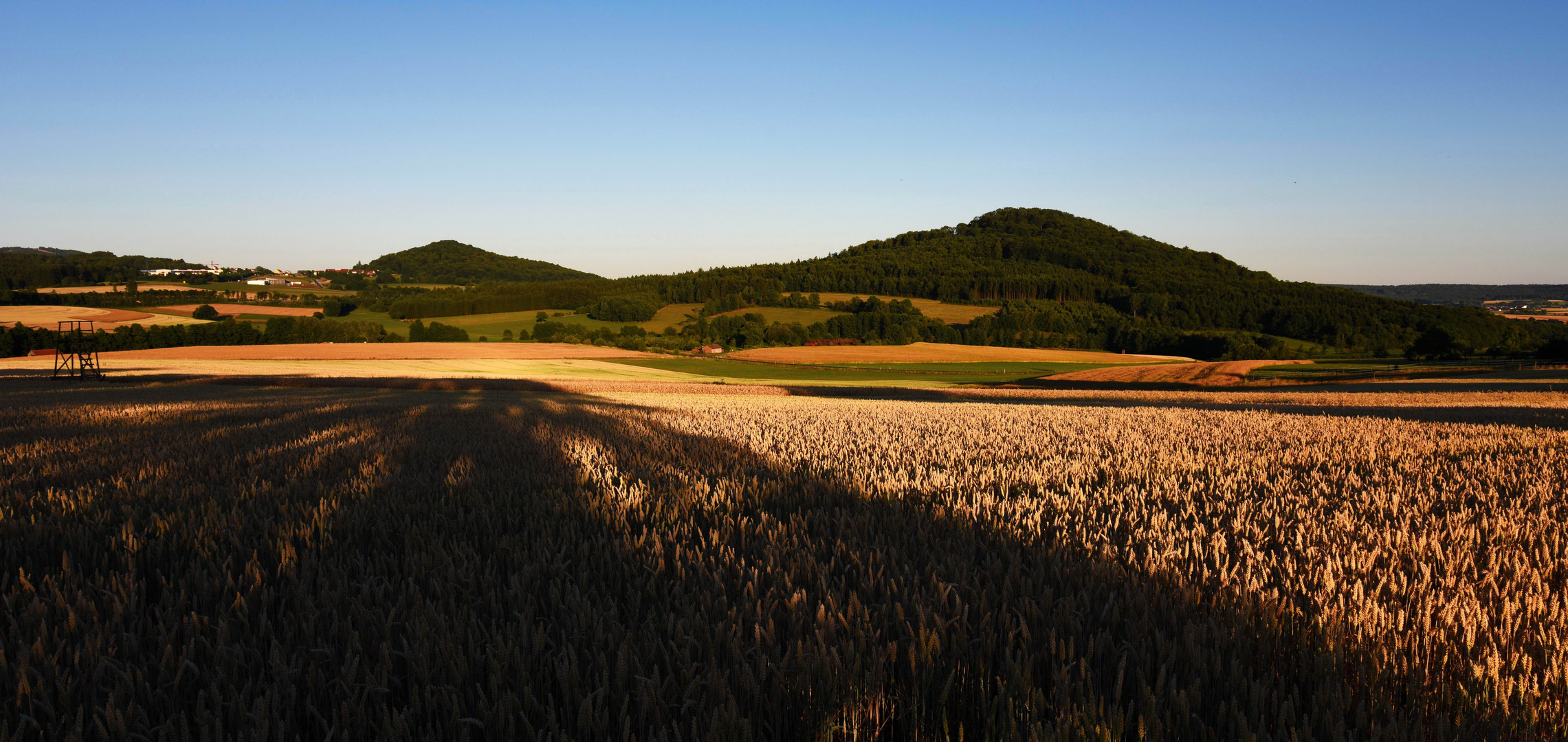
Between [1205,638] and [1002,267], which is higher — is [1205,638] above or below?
below

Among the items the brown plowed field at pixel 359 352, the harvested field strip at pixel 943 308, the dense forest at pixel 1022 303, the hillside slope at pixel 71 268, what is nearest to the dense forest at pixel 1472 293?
the dense forest at pixel 1022 303

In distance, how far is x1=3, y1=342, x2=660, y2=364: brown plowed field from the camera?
181 ft

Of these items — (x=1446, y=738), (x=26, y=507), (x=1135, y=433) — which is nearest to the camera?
(x=1446, y=738)

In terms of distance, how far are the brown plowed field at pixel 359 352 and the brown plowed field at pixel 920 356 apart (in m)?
17.6

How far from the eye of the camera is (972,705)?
1785 millimetres

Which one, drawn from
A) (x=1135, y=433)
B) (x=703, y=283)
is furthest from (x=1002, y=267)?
(x=1135, y=433)

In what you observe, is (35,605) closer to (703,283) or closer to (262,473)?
(262,473)

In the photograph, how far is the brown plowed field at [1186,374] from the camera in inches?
1614

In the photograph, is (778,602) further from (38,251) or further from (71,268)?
(38,251)

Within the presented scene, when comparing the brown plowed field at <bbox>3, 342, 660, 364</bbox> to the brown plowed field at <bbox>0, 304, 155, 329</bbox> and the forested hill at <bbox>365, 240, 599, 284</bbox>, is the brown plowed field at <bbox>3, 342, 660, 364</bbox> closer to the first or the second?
the brown plowed field at <bbox>0, 304, 155, 329</bbox>

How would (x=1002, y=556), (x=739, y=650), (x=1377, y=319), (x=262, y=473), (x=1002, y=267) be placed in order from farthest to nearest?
(x=1002, y=267) → (x=1377, y=319) → (x=262, y=473) → (x=1002, y=556) → (x=739, y=650)

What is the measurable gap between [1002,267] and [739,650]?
17560cm

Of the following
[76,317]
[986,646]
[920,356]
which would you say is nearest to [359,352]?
[76,317]

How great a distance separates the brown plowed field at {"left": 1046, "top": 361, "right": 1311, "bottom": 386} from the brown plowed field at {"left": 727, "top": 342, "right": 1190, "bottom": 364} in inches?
1132
